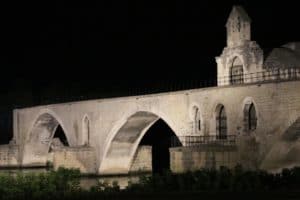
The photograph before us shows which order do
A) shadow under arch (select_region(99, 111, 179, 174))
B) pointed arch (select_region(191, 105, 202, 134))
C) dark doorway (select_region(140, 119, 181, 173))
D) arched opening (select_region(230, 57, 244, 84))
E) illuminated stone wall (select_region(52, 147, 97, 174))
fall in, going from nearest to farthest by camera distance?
pointed arch (select_region(191, 105, 202, 134))
arched opening (select_region(230, 57, 244, 84))
shadow under arch (select_region(99, 111, 179, 174))
illuminated stone wall (select_region(52, 147, 97, 174))
dark doorway (select_region(140, 119, 181, 173))

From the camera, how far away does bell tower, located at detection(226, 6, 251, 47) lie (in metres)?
53.0

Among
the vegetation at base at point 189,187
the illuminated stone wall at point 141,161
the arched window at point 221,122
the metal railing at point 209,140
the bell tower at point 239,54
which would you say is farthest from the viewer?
the illuminated stone wall at point 141,161

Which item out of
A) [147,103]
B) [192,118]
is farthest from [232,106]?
[147,103]

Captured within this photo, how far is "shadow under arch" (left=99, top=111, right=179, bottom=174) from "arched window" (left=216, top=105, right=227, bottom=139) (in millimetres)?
14088

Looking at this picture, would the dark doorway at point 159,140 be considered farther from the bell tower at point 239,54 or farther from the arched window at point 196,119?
the arched window at point 196,119

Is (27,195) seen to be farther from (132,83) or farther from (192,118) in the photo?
(132,83)

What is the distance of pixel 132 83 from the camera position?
117500 mm

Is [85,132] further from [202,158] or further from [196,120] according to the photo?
[202,158]

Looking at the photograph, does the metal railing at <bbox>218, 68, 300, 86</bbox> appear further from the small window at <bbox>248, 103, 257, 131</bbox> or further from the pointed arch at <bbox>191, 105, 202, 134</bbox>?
the pointed arch at <bbox>191, 105, 202, 134</bbox>

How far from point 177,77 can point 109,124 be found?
4704 cm

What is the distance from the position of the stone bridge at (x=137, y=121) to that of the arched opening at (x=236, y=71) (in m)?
4.32

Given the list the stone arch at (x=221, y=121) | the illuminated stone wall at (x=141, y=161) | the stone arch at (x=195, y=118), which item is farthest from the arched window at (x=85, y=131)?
the stone arch at (x=221, y=121)

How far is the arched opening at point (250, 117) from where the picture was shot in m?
44.9

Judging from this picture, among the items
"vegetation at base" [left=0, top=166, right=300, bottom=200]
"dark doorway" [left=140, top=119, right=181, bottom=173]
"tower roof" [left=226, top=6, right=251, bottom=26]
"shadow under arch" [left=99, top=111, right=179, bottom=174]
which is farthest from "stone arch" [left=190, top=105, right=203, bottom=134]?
"dark doorway" [left=140, top=119, right=181, bottom=173]
